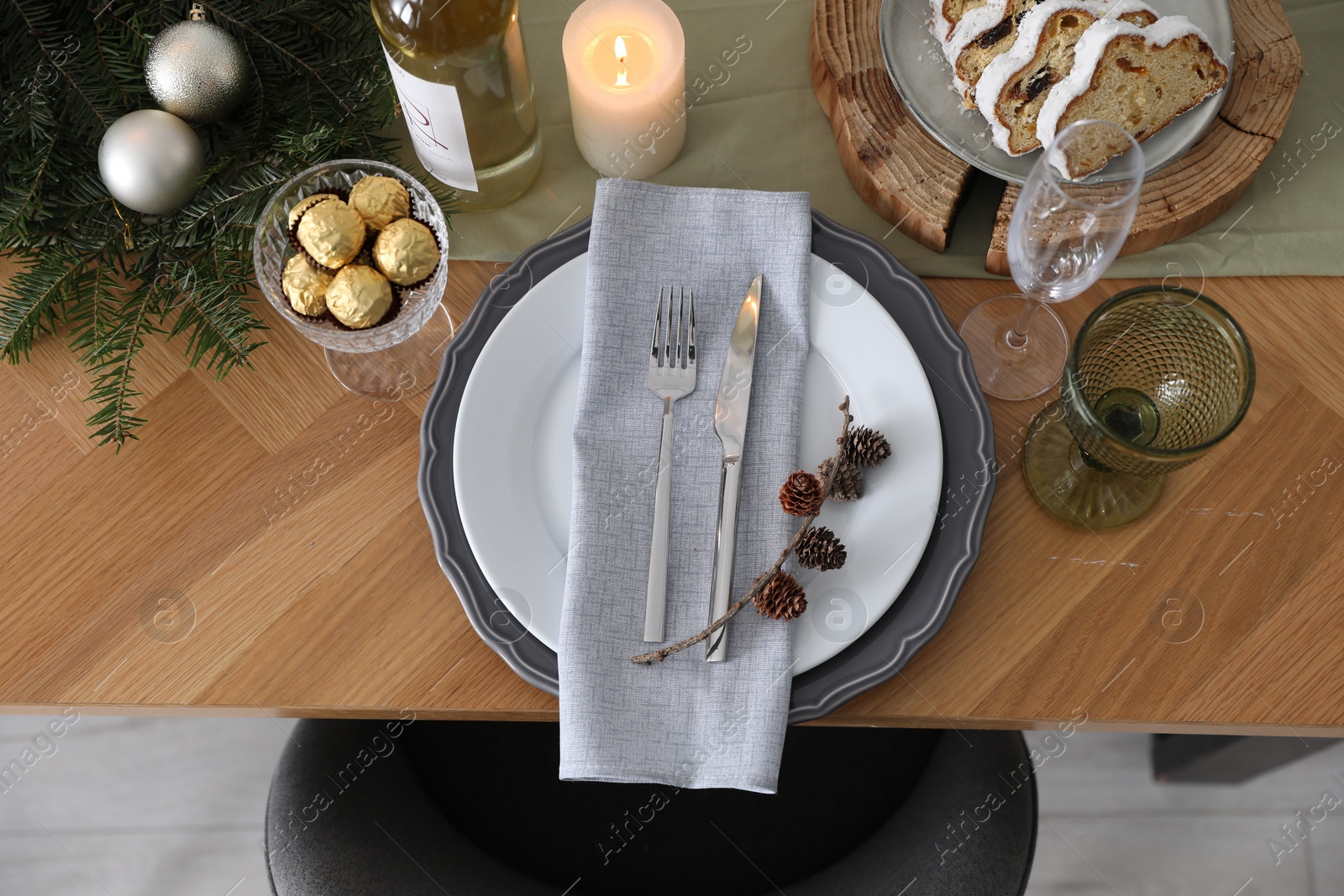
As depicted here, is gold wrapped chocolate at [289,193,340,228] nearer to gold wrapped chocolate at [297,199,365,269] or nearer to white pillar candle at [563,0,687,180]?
gold wrapped chocolate at [297,199,365,269]

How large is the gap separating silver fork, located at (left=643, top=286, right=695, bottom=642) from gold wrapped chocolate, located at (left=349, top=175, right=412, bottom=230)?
0.19 metres

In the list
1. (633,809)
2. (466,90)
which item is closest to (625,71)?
(466,90)

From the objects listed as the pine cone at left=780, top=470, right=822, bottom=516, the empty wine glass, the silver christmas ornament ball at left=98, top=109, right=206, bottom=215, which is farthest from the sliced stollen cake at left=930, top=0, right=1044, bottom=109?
the silver christmas ornament ball at left=98, top=109, right=206, bottom=215

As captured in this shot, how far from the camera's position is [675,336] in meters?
0.65

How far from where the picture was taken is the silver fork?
59 centimetres

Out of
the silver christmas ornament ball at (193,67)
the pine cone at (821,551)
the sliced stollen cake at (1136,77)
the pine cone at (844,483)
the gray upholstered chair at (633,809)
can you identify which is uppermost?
the silver christmas ornament ball at (193,67)

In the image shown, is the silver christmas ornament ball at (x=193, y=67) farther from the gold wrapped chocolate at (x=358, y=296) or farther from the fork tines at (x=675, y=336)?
the fork tines at (x=675, y=336)

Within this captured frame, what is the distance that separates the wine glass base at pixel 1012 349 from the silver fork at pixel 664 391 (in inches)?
8.5

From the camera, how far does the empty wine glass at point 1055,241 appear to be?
56cm

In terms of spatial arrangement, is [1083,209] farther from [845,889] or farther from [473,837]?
[473,837]

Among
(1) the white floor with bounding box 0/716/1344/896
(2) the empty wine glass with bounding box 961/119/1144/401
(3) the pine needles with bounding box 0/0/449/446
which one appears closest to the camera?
(2) the empty wine glass with bounding box 961/119/1144/401

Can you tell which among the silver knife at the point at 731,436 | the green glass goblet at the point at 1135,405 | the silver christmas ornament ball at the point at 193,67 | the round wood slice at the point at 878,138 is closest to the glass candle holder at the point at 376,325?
the silver christmas ornament ball at the point at 193,67

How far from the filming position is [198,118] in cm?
68

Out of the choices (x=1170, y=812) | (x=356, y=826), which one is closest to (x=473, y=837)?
(x=356, y=826)
